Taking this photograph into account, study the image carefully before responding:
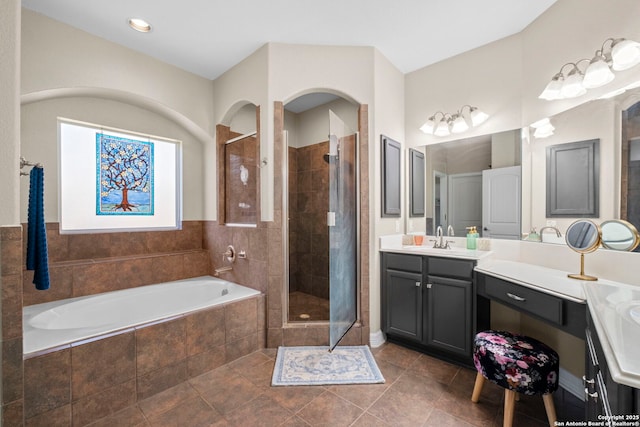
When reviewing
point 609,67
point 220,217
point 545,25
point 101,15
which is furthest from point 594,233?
point 101,15

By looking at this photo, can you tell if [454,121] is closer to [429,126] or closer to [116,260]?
[429,126]

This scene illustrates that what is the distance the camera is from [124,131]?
272 cm

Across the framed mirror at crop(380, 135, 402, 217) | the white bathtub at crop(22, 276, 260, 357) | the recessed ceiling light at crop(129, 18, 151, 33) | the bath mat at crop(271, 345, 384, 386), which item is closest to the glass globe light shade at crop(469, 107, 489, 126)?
the framed mirror at crop(380, 135, 402, 217)

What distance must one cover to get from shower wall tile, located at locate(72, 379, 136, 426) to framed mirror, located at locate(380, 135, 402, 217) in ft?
7.66

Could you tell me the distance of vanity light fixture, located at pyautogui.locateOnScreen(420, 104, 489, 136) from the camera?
2.48 meters

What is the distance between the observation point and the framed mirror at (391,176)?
102 inches

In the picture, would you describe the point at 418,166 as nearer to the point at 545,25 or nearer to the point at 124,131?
the point at 545,25

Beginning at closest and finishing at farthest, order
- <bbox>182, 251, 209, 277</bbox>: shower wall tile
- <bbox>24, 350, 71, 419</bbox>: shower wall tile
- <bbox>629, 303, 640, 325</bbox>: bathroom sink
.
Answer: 1. <bbox>629, 303, 640, 325</bbox>: bathroom sink
2. <bbox>24, 350, 71, 419</bbox>: shower wall tile
3. <bbox>182, 251, 209, 277</bbox>: shower wall tile

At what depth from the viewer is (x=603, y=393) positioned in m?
0.82

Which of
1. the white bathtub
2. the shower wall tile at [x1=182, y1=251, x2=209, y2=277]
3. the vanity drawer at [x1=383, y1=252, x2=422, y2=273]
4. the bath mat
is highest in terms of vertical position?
the vanity drawer at [x1=383, y1=252, x2=422, y2=273]

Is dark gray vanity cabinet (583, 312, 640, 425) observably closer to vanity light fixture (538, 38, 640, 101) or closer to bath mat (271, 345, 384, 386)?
bath mat (271, 345, 384, 386)

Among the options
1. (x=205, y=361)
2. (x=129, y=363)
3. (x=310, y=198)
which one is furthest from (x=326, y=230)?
(x=129, y=363)

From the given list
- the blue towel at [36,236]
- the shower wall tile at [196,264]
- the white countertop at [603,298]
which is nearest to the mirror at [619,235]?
the white countertop at [603,298]

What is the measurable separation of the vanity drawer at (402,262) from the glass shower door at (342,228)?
298 mm
